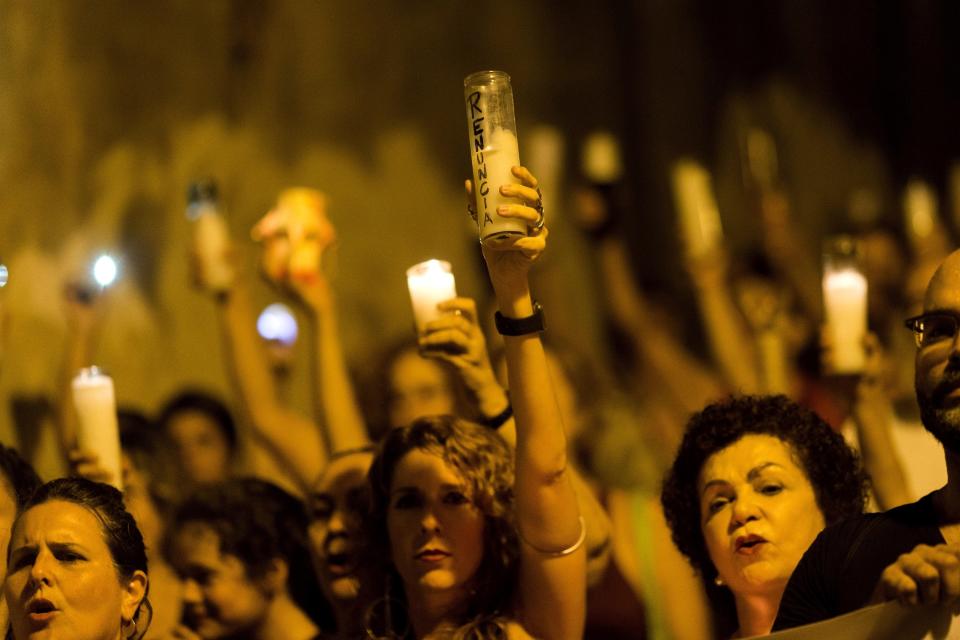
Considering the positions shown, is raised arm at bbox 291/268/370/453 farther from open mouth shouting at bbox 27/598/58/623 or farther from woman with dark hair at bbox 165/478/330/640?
open mouth shouting at bbox 27/598/58/623

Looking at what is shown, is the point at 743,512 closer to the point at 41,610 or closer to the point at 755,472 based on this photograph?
the point at 755,472

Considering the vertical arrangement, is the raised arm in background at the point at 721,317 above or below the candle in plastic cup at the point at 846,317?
above

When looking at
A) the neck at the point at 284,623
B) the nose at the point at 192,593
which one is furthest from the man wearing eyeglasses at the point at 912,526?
the nose at the point at 192,593

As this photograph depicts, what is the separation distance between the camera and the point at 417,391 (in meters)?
3.67

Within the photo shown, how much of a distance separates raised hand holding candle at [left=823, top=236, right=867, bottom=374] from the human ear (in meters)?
1.54

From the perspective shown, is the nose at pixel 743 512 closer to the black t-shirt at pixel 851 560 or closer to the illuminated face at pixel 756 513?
the illuminated face at pixel 756 513

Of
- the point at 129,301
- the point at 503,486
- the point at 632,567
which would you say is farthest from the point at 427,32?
the point at 503,486

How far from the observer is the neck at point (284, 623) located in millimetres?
3135

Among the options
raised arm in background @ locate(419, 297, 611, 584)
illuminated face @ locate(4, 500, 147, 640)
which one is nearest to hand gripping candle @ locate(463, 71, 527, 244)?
raised arm in background @ locate(419, 297, 611, 584)

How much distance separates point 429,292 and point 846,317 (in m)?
0.98

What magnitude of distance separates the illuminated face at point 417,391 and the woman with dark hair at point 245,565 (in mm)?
498

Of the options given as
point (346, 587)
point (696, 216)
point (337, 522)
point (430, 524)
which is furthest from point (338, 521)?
point (696, 216)

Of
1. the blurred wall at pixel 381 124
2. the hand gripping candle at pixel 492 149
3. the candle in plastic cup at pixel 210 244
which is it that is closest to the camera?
the hand gripping candle at pixel 492 149

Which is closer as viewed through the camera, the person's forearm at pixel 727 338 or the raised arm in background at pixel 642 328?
the person's forearm at pixel 727 338
